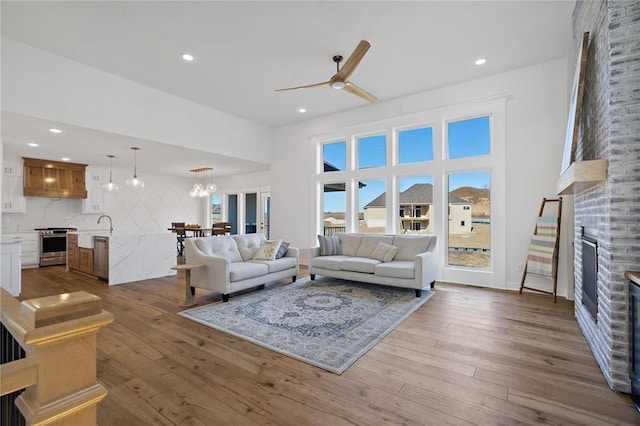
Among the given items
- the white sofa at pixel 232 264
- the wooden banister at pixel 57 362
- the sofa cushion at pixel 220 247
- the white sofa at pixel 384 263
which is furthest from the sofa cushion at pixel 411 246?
→ the wooden banister at pixel 57 362

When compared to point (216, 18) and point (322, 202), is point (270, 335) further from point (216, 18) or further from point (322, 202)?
point (322, 202)

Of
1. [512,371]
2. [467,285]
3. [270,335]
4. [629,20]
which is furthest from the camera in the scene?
[467,285]

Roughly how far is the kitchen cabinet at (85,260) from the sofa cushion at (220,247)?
2960mm

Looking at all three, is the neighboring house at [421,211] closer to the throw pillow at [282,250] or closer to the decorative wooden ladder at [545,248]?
the decorative wooden ladder at [545,248]

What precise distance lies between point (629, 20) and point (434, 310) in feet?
10.6

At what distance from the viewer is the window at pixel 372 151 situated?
6258 mm

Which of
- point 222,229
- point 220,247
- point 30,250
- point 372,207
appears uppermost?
point 372,207

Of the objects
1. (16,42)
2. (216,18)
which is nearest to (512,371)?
(216,18)

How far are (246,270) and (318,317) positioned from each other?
4.70ft

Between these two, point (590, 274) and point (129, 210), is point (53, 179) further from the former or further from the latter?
point (590, 274)

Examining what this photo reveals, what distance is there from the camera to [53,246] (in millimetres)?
7215

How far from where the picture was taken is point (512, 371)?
2365mm

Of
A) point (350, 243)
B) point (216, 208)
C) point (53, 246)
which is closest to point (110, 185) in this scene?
point (53, 246)

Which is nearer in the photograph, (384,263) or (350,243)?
(384,263)
